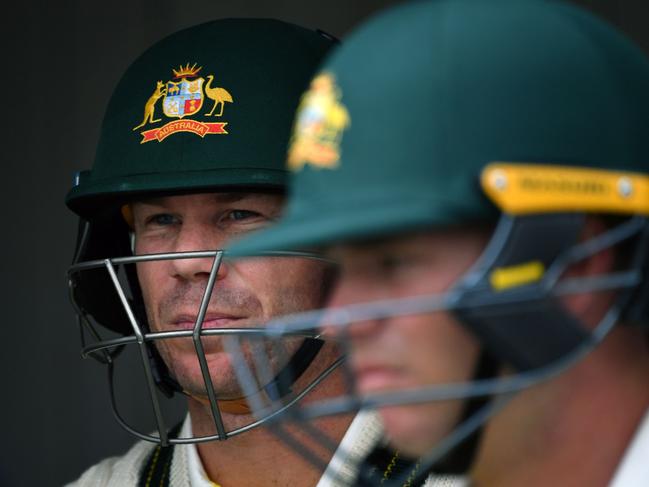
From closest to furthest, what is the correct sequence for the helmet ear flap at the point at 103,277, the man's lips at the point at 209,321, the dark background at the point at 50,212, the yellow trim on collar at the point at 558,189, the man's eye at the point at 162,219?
the yellow trim on collar at the point at 558,189 → the man's lips at the point at 209,321 → the man's eye at the point at 162,219 → the helmet ear flap at the point at 103,277 → the dark background at the point at 50,212

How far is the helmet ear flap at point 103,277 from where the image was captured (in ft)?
7.67

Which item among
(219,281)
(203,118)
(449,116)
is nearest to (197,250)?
(219,281)

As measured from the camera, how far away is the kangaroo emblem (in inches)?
84.0

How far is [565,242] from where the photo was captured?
1.20 metres

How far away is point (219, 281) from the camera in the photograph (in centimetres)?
206

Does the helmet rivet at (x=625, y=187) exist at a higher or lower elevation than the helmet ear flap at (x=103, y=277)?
higher

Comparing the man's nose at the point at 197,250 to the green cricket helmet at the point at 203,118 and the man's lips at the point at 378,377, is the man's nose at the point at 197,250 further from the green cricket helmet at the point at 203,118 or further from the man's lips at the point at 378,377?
the man's lips at the point at 378,377

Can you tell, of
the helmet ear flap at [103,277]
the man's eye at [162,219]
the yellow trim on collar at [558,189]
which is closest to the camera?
the yellow trim on collar at [558,189]

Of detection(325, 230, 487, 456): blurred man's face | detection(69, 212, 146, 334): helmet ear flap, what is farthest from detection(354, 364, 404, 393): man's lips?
detection(69, 212, 146, 334): helmet ear flap

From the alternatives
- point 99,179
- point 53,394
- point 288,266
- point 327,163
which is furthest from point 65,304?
point 327,163

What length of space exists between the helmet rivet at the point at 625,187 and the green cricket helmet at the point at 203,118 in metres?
0.87

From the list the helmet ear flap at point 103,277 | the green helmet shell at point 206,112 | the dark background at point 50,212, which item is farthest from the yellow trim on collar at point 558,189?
the dark background at point 50,212

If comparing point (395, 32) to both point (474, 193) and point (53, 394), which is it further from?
point (53, 394)

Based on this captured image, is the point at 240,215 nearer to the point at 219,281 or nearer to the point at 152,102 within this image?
the point at 219,281
